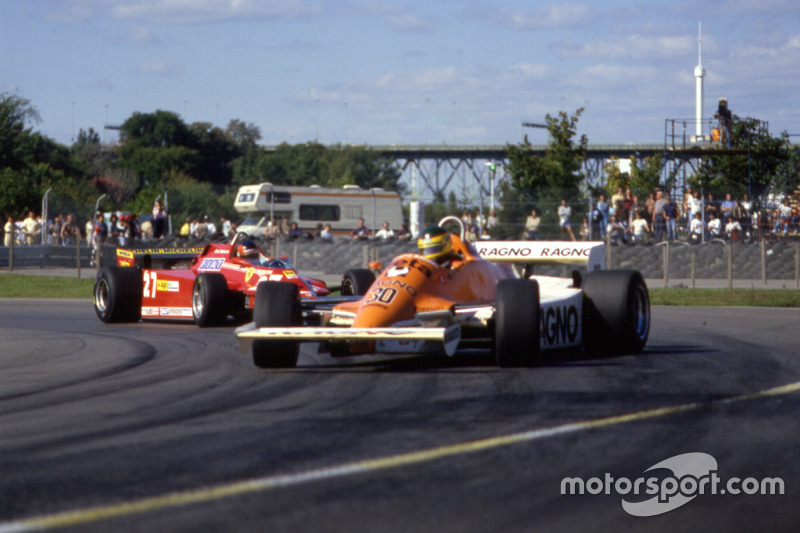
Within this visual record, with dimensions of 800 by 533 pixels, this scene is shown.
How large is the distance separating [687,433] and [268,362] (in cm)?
410

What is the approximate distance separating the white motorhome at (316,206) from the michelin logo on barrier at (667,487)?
38.9 metres

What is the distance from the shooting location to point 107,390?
7734mm

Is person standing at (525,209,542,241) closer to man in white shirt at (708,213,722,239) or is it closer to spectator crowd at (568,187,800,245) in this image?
spectator crowd at (568,187,800,245)

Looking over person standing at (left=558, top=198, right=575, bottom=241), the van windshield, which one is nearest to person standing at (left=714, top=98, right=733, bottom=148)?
person standing at (left=558, top=198, right=575, bottom=241)

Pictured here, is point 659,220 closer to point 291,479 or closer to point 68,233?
point 68,233

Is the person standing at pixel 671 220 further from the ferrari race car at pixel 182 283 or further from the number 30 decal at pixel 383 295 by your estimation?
the number 30 decal at pixel 383 295

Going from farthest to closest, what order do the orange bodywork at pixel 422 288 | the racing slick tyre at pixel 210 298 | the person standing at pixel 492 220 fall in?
1. the person standing at pixel 492 220
2. the racing slick tyre at pixel 210 298
3. the orange bodywork at pixel 422 288

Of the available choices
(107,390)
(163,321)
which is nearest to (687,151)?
(163,321)

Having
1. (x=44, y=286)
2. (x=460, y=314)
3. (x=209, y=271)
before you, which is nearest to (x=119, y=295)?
(x=209, y=271)

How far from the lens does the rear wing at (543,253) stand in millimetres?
11281

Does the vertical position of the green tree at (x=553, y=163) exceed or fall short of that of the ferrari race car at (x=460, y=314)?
it exceeds it

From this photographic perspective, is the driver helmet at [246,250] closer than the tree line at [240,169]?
Yes

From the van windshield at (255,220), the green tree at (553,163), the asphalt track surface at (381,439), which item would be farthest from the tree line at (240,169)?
the asphalt track surface at (381,439)

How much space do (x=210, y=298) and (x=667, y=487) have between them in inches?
381
